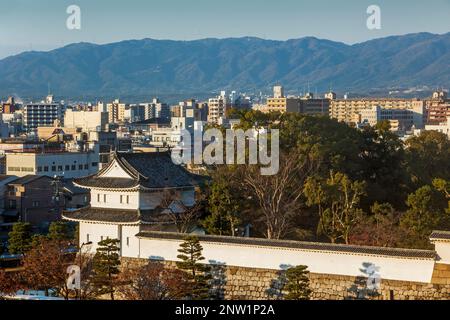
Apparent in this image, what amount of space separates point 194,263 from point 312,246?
2.04 meters

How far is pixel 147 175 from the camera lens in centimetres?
1711

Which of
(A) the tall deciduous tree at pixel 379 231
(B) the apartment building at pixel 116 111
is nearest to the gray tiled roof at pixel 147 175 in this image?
(A) the tall deciduous tree at pixel 379 231

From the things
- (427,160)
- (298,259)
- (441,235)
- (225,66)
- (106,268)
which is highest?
(225,66)

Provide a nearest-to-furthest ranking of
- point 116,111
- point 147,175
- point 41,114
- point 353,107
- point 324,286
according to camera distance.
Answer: point 324,286 < point 147,175 < point 353,107 < point 41,114 < point 116,111

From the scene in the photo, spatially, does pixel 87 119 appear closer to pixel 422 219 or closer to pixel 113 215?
pixel 113 215

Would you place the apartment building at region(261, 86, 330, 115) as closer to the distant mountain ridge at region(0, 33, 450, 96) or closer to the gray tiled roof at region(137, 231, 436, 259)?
the gray tiled roof at region(137, 231, 436, 259)

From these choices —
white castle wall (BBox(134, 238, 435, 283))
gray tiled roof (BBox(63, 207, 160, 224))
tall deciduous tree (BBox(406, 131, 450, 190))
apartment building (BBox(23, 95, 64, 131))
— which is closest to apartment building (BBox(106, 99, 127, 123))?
apartment building (BBox(23, 95, 64, 131))

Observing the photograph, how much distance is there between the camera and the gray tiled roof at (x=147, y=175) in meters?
17.0

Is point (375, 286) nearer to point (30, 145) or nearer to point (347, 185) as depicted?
point (347, 185)

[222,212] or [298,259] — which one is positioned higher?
[222,212]

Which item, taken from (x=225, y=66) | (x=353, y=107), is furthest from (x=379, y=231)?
(x=225, y=66)

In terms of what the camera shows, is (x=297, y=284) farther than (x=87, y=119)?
No
